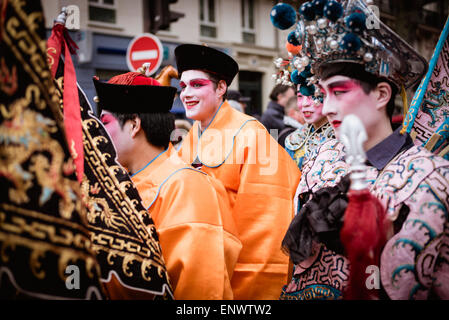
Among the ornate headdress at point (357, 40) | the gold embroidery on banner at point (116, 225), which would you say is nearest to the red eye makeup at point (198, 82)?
the ornate headdress at point (357, 40)

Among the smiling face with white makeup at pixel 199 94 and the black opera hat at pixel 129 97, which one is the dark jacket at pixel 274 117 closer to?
the smiling face with white makeup at pixel 199 94

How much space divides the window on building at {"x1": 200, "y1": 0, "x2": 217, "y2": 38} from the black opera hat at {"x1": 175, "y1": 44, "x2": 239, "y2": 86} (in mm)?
10511

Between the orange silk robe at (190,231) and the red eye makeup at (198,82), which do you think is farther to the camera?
the red eye makeup at (198,82)

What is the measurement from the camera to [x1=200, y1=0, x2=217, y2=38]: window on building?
42.7 ft

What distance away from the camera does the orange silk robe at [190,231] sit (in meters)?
1.81

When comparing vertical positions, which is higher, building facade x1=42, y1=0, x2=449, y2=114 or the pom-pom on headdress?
building facade x1=42, y1=0, x2=449, y2=114

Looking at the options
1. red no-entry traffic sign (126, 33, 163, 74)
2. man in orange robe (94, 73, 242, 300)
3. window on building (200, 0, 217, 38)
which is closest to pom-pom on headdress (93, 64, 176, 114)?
man in orange robe (94, 73, 242, 300)

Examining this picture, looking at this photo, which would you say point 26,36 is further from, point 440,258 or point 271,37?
point 271,37

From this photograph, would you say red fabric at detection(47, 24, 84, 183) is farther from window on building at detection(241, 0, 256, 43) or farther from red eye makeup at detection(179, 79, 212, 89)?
window on building at detection(241, 0, 256, 43)

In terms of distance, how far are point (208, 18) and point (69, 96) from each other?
12.3 m

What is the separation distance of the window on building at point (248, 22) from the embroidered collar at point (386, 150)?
13.2 meters

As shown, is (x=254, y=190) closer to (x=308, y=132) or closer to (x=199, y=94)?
(x=199, y=94)

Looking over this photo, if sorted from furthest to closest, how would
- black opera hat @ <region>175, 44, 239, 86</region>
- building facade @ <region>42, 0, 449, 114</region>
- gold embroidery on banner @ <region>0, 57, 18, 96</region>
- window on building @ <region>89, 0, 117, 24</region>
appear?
window on building @ <region>89, 0, 117, 24</region> → building facade @ <region>42, 0, 449, 114</region> → black opera hat @ <region>175, 44, 239, 86</region> → gold embroidery on banner @ <region>0, 57, 18, 96</region>

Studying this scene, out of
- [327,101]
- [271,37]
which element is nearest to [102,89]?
[327,101]
